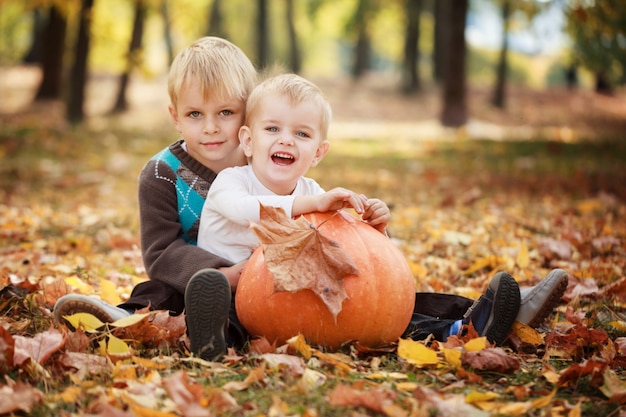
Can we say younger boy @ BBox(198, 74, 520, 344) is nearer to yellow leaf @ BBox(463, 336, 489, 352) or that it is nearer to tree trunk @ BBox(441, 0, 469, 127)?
yellow leaf @ BBox(463, 336, 489, 352)

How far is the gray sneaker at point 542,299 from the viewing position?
10.1ft

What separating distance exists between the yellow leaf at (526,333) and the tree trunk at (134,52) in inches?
535

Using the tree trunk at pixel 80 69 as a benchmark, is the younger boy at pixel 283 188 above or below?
below

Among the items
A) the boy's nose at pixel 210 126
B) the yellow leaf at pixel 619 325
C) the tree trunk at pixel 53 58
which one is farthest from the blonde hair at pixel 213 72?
the tree trunk at pixel 53 58

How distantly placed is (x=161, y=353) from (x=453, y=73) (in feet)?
43.2

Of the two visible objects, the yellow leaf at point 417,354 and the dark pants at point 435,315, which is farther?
the dark pants at point 435,315

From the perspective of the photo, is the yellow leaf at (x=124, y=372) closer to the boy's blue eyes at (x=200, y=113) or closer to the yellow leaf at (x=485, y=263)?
the boy's blue eyes at (x=200, y=113)

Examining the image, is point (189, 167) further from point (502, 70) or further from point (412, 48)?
point (412, 48)

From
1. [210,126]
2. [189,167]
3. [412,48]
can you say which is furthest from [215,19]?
[210,126]

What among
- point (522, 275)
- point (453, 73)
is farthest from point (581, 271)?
point (453, 73)

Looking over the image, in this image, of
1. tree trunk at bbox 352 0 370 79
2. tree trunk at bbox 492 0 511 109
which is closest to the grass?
tree trunk at bbox 492 0 511 109

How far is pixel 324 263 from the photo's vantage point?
2.73 metres

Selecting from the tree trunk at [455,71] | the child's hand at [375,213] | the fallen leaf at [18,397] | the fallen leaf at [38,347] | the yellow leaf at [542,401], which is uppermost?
the tree trunk at [455,71]

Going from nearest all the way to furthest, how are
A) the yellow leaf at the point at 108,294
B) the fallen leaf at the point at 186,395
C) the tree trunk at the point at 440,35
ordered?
1. the fallen leaf at the point at 186,395
2. the yellow leaf at the point at 108,294
3. the tree trunk at the point at 440,35
